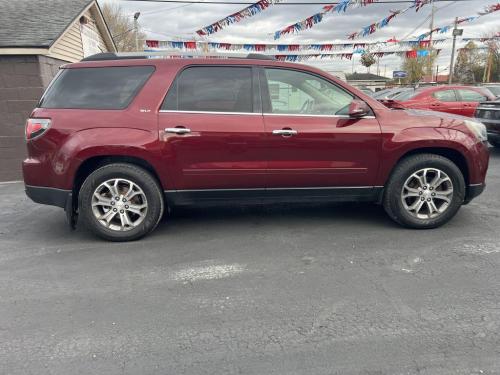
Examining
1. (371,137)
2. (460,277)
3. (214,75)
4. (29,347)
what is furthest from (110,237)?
(460,277)

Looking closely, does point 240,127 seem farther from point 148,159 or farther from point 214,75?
point 148,159

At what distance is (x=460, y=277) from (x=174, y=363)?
2.36 metres

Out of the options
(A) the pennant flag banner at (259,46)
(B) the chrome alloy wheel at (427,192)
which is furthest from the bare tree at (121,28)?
(B) the chrome alloy wheel at (427,192)

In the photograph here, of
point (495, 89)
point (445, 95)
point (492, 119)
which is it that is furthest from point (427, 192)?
point (495, 89)

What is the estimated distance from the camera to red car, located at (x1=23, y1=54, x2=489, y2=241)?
391cm

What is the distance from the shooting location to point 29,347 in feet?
8.18

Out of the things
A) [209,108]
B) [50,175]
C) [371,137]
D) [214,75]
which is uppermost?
[214,75]

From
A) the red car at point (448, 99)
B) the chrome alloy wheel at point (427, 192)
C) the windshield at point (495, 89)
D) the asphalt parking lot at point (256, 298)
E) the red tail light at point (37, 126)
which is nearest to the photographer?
the asphalt parking lot at point (256, 298)

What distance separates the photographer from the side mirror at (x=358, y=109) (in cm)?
396

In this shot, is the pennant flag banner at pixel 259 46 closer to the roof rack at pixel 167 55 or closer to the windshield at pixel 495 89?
the windshield at pixel 495 89

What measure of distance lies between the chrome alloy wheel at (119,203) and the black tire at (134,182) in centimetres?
3

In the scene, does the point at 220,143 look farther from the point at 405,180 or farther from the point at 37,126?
the point at 405,180

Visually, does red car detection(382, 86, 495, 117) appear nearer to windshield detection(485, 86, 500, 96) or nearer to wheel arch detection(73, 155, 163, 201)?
windshield detection(485, 86, 500, 96)

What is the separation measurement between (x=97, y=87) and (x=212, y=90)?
1154mm
